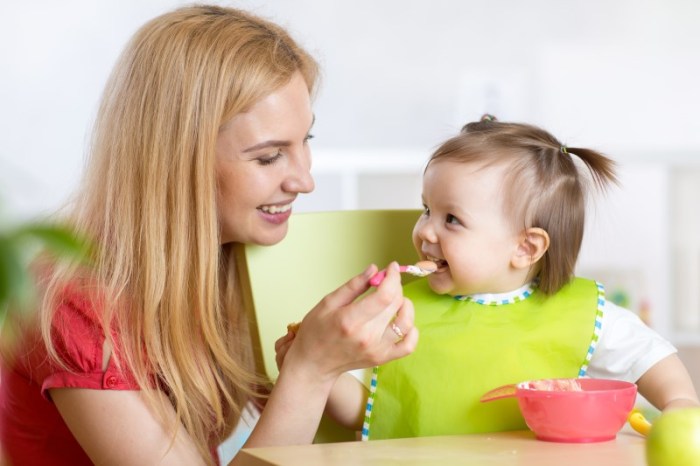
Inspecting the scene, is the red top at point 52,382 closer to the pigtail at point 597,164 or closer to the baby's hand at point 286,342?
the baby's hand at point 286,342

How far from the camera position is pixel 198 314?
137 centimetres

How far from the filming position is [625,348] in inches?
52.4

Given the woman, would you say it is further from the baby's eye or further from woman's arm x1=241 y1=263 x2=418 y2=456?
the baby's eye

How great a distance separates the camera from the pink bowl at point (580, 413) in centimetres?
106

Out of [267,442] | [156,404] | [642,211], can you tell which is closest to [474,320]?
[267,442]

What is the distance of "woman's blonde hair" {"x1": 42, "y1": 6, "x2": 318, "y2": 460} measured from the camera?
133 cm

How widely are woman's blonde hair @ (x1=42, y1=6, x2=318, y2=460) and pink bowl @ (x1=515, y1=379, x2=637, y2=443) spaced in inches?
18.3

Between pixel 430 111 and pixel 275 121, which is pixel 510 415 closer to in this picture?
pixel 275 121

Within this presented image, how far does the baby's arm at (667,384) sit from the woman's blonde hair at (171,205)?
0.58 meters

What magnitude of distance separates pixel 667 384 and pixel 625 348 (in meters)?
0.08

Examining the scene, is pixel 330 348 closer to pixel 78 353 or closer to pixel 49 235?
pixel 78 353

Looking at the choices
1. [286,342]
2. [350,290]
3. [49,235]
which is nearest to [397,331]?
[350,290]

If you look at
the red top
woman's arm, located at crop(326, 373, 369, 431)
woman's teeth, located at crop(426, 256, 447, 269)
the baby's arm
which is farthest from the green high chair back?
the baby's arm

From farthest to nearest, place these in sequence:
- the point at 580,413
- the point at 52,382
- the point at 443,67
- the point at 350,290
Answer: the point at 443,67
the point at 52,382
the point at 350,290
the point at 580,413
